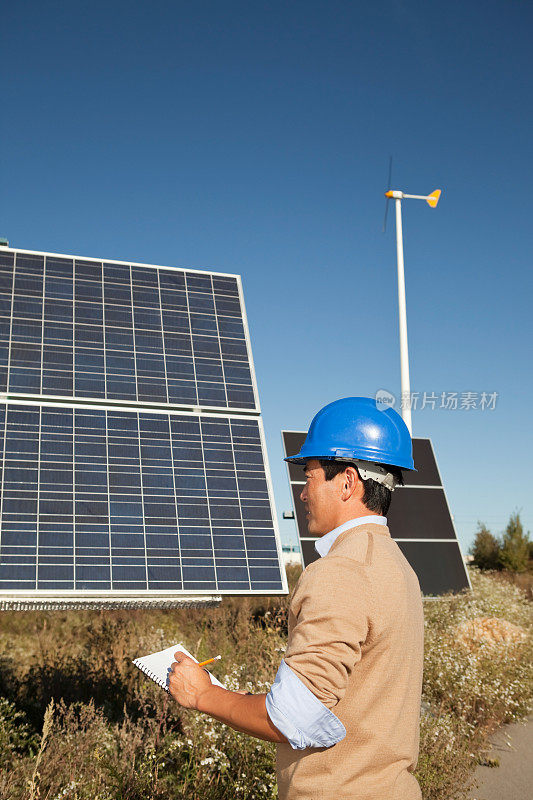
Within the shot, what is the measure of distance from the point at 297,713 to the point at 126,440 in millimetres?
6150

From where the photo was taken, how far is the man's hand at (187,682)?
259cm

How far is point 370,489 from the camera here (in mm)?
2887

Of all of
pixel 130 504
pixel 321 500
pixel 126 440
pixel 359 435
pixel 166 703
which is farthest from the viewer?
pixel 126 440

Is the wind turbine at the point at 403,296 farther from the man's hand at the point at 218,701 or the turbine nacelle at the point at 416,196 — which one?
the man's hand at the point at 218,701

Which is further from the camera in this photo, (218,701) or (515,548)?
(515,548)

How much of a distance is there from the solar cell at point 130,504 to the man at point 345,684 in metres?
4.54

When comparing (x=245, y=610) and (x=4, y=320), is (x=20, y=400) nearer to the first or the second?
(x=4, y=320)

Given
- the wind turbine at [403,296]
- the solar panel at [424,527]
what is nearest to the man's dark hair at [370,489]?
the wind turbine at [403,296]

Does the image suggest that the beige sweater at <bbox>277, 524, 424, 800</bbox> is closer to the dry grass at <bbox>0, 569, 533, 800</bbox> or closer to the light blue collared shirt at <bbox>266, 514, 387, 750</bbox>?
the light blue collared shirt at <bbox>266, 514, 387, 750</bbox>

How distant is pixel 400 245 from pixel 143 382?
605cm

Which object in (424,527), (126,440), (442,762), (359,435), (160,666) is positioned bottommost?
(424,527)

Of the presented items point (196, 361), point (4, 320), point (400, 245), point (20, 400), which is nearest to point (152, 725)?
point (20, 400)

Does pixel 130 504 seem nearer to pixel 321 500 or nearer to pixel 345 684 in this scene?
pixel 321 500

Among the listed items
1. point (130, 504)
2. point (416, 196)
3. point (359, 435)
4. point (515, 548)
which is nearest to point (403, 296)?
point (416, 196)
